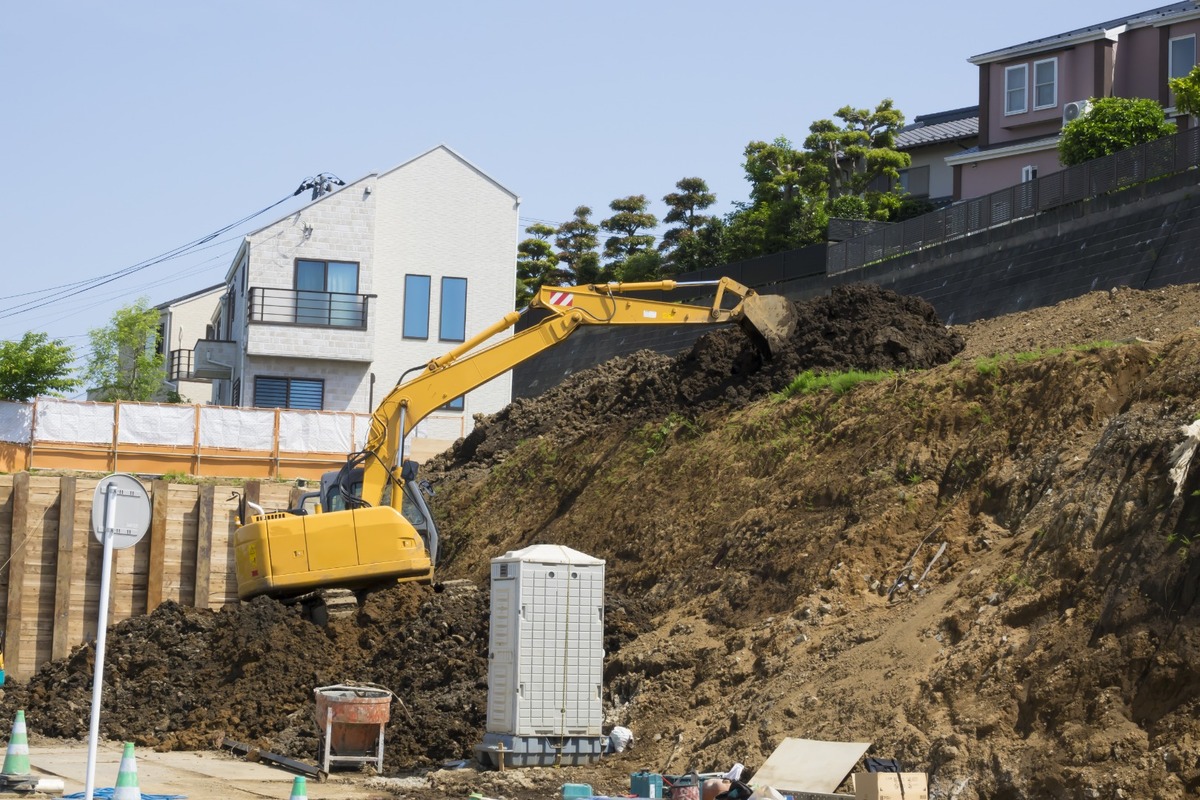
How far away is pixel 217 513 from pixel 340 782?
31.3 ft

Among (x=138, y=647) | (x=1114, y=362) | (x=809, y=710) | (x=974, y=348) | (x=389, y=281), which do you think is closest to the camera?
(x=809, y=710)

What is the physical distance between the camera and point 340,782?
13.9 metres

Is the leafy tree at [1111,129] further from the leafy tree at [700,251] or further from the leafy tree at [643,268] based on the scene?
the leafy tree at [643,268]

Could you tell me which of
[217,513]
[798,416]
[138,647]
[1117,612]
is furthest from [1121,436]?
[217,513]

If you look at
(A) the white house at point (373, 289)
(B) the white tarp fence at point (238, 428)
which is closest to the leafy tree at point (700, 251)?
(A) the white house at point (373, 289)

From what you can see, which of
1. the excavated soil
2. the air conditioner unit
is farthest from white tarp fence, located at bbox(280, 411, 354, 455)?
the air conditioner unit

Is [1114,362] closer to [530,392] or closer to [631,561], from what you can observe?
[631,561]

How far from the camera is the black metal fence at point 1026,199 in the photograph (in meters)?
22.7

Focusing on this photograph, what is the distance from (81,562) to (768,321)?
10825mm

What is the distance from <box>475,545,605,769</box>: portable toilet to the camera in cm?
1402

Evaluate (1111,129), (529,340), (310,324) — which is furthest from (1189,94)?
(310,324)

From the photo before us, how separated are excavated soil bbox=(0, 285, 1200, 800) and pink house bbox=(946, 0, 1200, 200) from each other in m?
19.4

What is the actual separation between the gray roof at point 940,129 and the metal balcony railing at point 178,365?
25545 mm

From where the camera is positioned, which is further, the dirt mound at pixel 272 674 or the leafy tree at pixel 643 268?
the leafy tree at pixel 643 268
